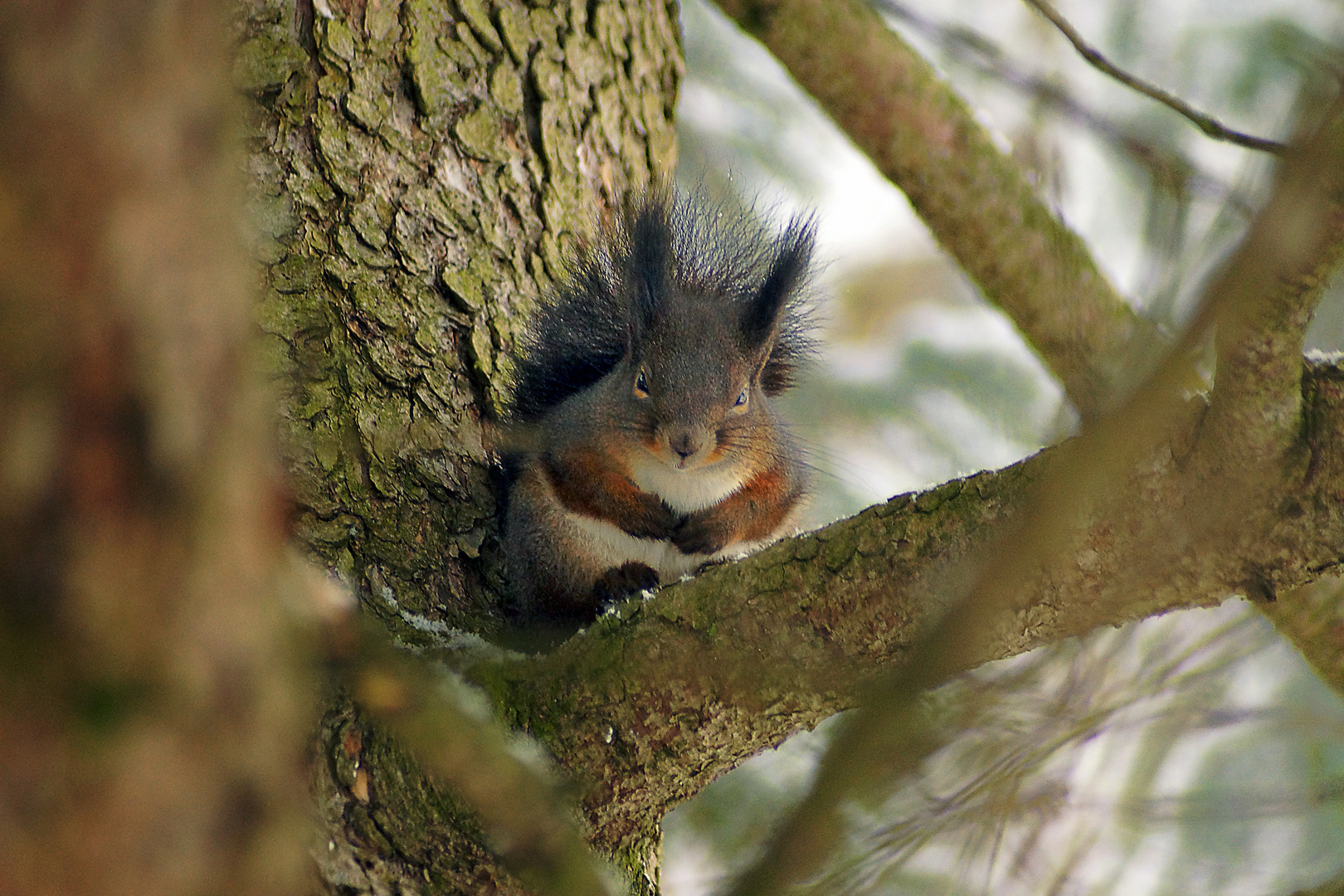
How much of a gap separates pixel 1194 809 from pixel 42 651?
1.66 metres

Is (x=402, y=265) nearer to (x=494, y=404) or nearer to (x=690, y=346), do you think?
(x=494, y=404)

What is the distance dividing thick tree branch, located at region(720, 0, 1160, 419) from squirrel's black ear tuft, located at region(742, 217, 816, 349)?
44 centimetres

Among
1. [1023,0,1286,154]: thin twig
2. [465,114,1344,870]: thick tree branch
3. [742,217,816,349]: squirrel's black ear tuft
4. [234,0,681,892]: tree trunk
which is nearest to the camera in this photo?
[465,114,1344,870]: thick tree branch

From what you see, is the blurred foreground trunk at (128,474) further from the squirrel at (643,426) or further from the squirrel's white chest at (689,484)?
the squirrel's white chest at (689,484)

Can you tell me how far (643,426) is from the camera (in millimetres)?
2230

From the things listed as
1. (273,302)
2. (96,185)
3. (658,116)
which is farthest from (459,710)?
(658,116)

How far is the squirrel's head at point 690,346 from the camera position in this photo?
2205 millimetres

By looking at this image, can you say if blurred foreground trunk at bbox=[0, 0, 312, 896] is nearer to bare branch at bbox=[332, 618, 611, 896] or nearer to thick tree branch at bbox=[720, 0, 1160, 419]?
bare branch at bbox=[332, 618, 611, 896]

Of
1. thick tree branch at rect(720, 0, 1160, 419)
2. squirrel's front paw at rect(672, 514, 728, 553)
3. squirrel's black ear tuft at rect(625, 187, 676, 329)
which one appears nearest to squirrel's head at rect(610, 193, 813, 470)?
squirrel's black ear tuft at rect(625, 187, 676, 329)

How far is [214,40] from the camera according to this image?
531mm

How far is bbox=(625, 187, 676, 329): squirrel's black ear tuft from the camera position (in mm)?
2223

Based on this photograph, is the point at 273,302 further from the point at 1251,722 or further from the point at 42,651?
the point at 1251,722

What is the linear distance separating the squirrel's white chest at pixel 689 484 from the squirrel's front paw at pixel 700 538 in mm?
50

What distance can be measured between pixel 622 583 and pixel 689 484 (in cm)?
29
